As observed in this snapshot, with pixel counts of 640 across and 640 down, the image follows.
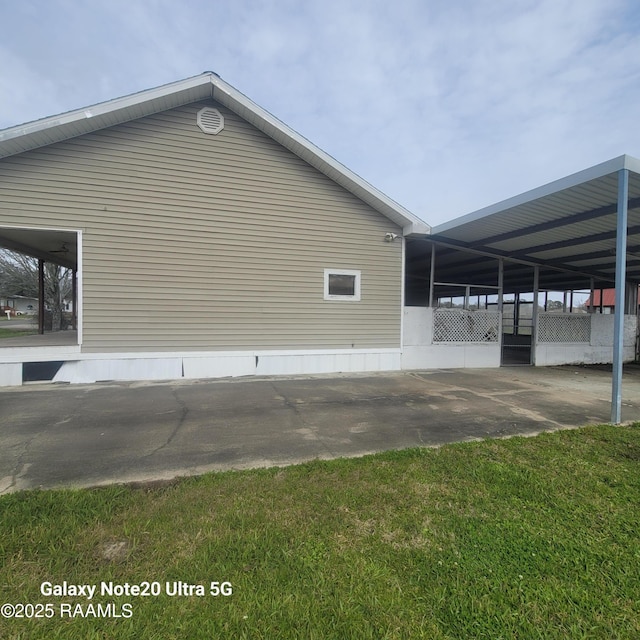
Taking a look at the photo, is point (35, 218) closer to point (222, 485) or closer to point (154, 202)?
point (154, 202)

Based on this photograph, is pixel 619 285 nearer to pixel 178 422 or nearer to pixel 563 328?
pixel 178 422

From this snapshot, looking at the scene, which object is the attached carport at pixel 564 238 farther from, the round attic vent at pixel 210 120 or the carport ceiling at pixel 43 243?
the carport ceiling at pixel 43 243

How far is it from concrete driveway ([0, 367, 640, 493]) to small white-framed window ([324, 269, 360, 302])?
206 cm

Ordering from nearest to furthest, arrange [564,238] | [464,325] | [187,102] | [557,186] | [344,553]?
[344,553]
[557,186]
[187,102]
[564,238]
[464,325]

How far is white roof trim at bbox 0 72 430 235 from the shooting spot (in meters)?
6.05

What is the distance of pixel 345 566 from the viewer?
1.97m

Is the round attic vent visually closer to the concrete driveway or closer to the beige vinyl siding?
the beige vinyl siding

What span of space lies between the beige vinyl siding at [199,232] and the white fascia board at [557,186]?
2.16 meters

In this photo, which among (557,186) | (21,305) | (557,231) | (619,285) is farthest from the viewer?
(21,305)

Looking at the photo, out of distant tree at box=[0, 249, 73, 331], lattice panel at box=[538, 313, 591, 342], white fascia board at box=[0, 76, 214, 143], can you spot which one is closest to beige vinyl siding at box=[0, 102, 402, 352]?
white fascia board at box=[0, 76, 214, 143]

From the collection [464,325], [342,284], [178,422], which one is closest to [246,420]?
[178,422]

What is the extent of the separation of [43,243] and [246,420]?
8.37m

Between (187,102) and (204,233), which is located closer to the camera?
(187,102)

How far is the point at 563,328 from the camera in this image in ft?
36.7
